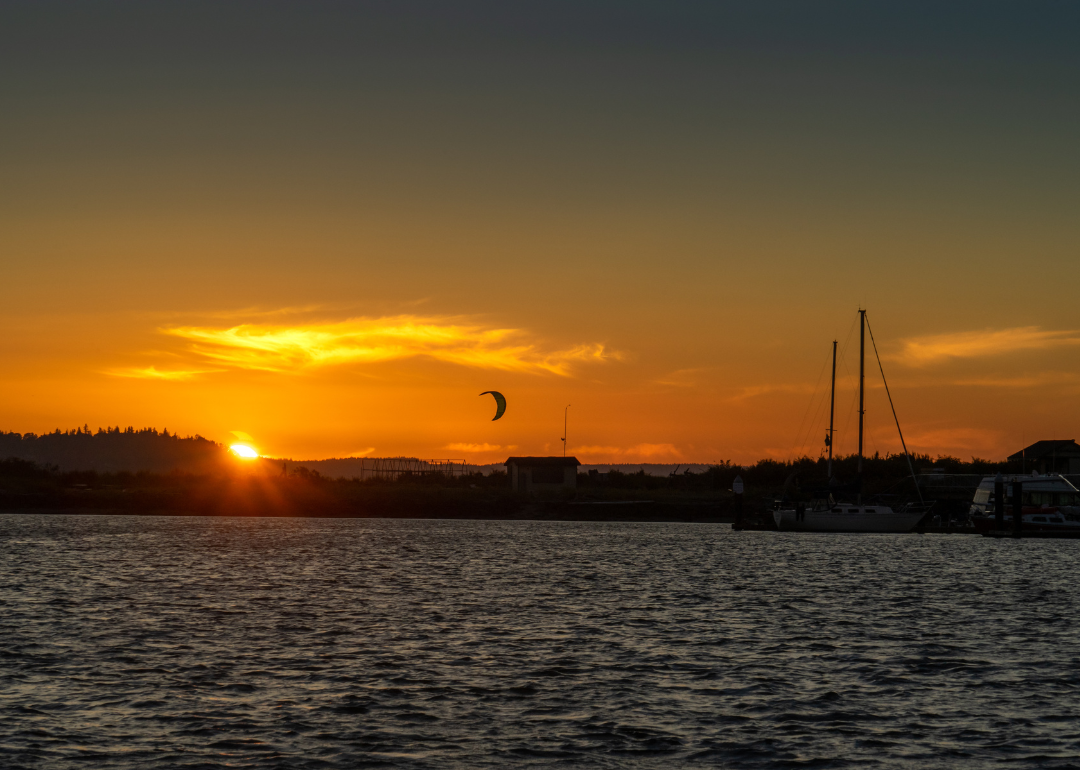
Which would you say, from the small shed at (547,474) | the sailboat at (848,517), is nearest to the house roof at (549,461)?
the small shed at (547,474)

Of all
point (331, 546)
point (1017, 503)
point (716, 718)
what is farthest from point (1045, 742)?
point (1017, 503)

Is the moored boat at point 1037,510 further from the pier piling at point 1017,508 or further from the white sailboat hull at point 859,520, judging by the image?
the white sailboat hull at point 859,520

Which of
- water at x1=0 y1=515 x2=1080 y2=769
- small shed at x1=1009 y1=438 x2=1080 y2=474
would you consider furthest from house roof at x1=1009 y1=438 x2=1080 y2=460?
water at x1=0 y1=515 x2=1080 y2=769

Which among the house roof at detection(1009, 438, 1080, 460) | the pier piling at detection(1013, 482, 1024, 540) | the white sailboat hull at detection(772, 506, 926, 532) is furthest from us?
the house roof at detection(1009, 438, 1080, 460)

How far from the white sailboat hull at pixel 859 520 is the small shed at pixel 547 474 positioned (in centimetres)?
3775

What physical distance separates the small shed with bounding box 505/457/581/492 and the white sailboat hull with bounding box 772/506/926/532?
124ft

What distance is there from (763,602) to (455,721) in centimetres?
1989

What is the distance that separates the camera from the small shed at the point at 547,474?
116938 mm

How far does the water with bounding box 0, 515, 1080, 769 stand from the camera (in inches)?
575

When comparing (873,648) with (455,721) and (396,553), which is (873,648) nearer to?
(455,721)

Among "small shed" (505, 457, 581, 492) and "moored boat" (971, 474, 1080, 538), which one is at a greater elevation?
"small shed" (505, 457, 581, 492)

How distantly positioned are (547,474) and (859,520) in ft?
141

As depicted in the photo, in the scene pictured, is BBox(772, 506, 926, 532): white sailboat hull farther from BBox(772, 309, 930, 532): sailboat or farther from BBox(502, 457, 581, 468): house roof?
BBox(502, 457, 581, 468): house roof

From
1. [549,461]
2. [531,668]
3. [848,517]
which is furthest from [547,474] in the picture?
[531,668]
